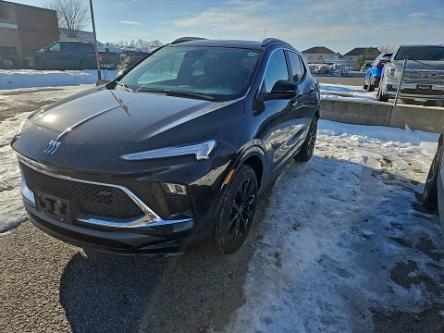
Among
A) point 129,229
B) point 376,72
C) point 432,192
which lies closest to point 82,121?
point 129,229

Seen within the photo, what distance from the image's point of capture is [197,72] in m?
3.42

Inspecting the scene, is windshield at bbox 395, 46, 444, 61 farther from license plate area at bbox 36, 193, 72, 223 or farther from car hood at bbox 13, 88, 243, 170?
license plate area at bbox 36, 193, 72, 223

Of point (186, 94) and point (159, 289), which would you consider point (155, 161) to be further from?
point (186, 94)

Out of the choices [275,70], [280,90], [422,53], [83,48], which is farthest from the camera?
[83,48]

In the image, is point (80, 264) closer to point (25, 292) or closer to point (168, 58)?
point (25, 292)

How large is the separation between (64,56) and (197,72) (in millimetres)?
23312

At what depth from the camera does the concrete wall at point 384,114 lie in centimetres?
732

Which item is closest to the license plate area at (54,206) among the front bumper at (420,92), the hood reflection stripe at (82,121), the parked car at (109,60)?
the hood reflection stripe at (82,121)

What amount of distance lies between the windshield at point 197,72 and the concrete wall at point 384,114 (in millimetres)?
5418

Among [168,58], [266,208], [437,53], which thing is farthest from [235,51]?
[437,53]

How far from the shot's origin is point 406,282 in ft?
8.87

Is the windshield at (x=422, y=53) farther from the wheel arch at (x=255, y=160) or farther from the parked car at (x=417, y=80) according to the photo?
the wheel arch at (x=255, y=160)

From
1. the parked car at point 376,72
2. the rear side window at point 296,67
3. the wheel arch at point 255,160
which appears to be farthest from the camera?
the parked car at point 376,72

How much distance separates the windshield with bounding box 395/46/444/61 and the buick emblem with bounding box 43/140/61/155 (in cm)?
1014
